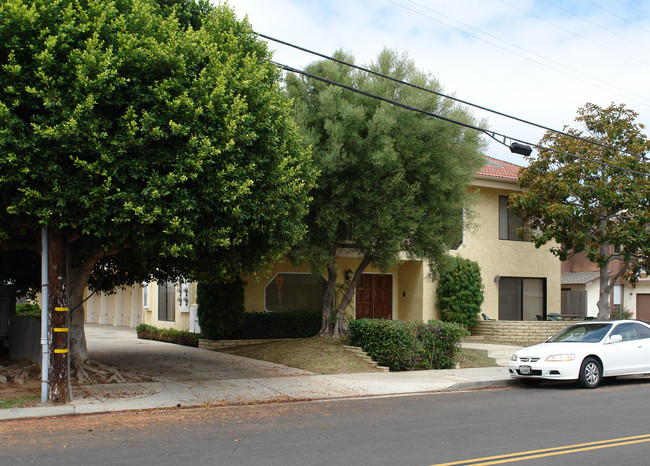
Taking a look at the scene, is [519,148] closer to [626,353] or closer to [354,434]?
[626,353]

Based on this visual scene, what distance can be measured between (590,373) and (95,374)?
1010 cm

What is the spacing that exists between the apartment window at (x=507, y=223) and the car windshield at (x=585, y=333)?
9781 millimetres

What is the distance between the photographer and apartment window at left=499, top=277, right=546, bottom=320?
24.2 m

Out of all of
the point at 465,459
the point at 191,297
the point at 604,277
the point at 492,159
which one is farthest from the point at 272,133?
the point at 492,159

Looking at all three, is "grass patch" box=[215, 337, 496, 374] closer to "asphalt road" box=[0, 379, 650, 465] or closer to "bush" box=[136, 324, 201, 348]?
"bush" box=[136, 324, 201, 348]

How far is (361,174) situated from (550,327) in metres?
11.0

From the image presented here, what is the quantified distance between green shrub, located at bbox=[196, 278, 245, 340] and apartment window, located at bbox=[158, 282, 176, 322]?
155 inches

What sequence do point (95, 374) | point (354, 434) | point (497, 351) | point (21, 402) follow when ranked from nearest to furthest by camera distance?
point (354, 434)
point (21, 402)
point (95, 374)
point (497, 351)

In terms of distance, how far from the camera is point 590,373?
43.3ft

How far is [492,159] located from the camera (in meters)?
27.2

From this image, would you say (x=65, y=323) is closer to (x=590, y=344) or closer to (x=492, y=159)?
(x=590, y=344)

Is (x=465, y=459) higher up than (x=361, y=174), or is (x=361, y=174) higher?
(x=361, y=174)

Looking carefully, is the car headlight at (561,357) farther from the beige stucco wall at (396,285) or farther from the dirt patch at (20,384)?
the dirt patch at (20,384)

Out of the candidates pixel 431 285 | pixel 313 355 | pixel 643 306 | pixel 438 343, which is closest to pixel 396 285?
pixel 431 285
